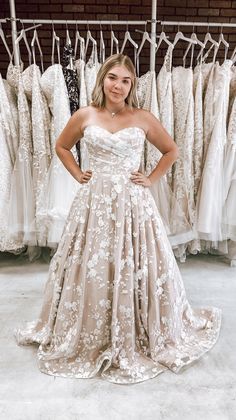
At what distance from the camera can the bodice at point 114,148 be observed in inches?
62.8

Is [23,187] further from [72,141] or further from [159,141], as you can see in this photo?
[159,141]

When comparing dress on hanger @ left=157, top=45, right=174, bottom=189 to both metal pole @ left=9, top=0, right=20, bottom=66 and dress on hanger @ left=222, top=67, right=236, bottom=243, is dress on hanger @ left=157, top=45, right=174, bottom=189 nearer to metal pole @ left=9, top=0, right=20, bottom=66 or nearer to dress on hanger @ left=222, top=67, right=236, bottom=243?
dress on hanger @ left=222, top=67, right=236, bottom=243

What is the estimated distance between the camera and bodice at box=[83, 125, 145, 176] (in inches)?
62.8

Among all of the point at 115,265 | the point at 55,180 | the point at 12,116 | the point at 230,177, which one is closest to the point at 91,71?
the point at 12,116

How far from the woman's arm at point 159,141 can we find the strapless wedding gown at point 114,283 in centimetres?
9

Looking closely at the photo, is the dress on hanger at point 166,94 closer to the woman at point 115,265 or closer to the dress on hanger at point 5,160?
the woman at point 115,265

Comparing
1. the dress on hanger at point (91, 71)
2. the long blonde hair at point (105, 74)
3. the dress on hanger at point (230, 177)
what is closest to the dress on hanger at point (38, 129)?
the dress on hanger at point (91, 71)

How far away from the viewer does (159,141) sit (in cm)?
178

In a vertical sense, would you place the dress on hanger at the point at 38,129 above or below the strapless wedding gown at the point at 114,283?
above

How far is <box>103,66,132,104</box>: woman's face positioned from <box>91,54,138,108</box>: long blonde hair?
0.8 inches

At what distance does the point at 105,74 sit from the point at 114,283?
37.8 inches

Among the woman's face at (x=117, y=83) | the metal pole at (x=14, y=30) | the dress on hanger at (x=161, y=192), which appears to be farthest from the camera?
the dress on hanger at (x=161, y=192)

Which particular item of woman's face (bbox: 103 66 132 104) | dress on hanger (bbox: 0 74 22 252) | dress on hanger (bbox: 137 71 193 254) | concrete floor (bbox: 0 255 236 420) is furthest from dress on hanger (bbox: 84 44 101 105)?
concrete floor (bbox: 0 255 236 420)

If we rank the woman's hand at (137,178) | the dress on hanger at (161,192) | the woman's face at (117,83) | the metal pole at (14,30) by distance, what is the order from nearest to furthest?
1. the woman's face at (117,83)
2. the woman's hand at (137,178)
3. the metal pole at (14,30)
4. the dress on hanger at (161,192)
